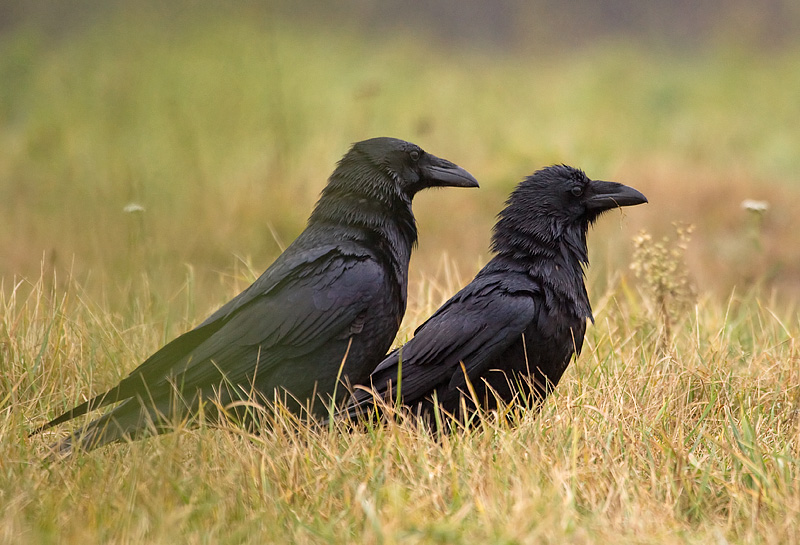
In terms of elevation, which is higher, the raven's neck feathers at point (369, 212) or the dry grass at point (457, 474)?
the raven's neck feathers at point (369, 212)

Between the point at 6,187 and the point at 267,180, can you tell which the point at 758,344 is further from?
the point at 6,187

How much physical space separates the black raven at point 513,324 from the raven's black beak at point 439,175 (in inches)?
10.1

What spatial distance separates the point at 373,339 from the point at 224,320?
0.64 m

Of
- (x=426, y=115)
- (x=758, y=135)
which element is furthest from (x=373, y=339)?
(x=758, y=135)

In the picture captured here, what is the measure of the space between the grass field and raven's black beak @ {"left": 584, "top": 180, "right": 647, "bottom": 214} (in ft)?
2.08

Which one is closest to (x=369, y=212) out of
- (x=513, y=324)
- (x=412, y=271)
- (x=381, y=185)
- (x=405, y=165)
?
(x=381, y=185)

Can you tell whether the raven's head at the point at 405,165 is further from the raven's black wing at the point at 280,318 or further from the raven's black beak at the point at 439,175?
the raven's black wing at the point at 280,318

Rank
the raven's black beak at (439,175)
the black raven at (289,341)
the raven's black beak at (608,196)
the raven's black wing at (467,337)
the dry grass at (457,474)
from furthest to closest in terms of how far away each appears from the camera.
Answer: the raven's black beak at (608,196), the raven's black beak at (439,175), the raven's black wing at (467,337), the black raven at (289,341), the dry grass at (457,474)

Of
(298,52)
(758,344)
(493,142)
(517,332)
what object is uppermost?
(298,52)

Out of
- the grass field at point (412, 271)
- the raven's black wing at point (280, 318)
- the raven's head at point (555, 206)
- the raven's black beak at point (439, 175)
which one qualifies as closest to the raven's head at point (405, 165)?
the raven's black beak at point (439, 175)

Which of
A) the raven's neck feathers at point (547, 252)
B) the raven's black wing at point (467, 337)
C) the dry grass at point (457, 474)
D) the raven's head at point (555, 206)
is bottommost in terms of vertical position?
the dry grass at point (457, 474)

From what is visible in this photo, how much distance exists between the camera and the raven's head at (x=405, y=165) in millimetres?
3939

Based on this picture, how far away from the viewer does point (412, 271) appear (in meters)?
6.44

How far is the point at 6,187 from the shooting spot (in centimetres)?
829
